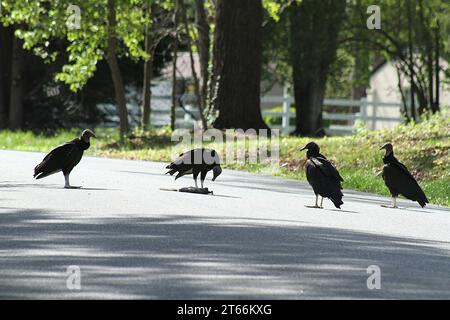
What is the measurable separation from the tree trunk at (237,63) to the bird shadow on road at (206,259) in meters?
16.1

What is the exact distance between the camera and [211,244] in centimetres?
1186

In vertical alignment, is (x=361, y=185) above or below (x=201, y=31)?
below

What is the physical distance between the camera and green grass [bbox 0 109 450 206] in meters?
21.4

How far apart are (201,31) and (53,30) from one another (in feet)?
19.4

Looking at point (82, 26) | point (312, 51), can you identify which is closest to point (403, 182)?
point (82, 26)

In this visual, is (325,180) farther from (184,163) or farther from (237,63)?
(237,63)

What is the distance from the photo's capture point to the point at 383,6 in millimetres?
44969

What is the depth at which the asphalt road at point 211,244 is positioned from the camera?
9.34m

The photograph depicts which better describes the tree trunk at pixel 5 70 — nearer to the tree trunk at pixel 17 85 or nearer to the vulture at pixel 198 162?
the tree trunk at pixel 17 85

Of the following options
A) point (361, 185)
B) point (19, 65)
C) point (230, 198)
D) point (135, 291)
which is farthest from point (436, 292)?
point (19, 65)

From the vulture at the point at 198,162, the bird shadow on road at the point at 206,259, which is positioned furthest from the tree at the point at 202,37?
the bird shadow on road at the point at 206,259

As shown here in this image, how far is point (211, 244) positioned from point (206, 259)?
110 cm

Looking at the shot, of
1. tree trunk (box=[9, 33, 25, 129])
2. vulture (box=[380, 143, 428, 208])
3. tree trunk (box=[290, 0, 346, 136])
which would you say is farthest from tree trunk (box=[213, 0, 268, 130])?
vulture (box=[380, 143, 428, 208])
